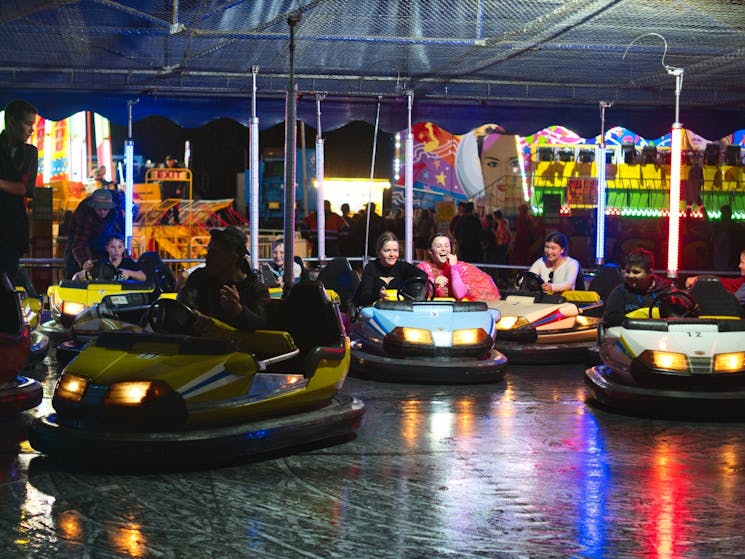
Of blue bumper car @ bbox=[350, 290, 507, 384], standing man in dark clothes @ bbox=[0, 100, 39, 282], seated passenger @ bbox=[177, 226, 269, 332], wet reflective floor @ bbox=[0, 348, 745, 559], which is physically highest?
standing man in dark clothes @ bbox=[0, 100, 39, 282]

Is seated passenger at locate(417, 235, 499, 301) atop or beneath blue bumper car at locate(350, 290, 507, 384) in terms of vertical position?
atop

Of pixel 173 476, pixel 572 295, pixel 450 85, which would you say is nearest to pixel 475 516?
pixel 173 476

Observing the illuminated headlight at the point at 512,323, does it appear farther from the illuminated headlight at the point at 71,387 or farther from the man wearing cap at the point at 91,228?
the illuminated headlight at the point at 71,387

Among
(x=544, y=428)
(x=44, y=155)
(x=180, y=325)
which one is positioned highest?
(x=44, y=155)

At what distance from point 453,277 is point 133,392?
4254mm

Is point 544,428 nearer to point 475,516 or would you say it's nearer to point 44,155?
point 475,516

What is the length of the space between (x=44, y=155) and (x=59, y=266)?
7.03 m

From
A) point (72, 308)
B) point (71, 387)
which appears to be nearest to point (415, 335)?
point (72, 308)

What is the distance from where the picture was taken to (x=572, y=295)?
8070mm

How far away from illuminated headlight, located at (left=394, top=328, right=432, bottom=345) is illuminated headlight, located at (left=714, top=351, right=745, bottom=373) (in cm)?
182

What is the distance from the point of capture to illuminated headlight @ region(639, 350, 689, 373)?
5.38 meters

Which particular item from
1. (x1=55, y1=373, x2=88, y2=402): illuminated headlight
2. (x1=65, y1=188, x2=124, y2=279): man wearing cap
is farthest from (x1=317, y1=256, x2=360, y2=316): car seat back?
(x1=55, y1=373, x2=88, y2=402): illuminated headlight

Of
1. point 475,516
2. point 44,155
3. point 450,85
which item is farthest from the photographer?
point 44,155

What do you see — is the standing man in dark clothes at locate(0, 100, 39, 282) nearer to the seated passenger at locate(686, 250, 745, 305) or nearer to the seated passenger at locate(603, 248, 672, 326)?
the seated passenger at locate(603, 248, 672, 326)
